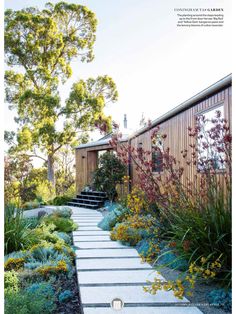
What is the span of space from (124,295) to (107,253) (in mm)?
1775

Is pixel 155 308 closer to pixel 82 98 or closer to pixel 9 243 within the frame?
pixel 9 243

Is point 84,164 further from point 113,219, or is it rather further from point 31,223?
point 31,223

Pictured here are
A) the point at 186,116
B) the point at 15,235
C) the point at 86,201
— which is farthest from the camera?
the point at 86,201

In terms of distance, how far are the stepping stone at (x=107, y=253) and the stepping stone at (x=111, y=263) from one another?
0.21 m

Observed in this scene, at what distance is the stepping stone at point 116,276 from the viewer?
3.54 meters

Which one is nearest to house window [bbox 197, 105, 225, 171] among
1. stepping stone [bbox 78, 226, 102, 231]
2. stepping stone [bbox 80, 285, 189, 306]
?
stepping stone [bbox 80, 285, 189, 306]

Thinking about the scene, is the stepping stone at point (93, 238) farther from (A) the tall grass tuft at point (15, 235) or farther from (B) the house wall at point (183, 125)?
(B) the house wall at point (183, 125)

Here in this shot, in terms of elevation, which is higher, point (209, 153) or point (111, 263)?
point (209, 153)

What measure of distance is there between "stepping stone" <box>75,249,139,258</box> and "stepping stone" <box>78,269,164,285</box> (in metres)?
0.80

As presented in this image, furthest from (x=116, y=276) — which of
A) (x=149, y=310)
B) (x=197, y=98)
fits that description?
(x=197, y=98)

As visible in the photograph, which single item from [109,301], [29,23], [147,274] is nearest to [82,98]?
[29,23]

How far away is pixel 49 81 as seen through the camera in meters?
8.91

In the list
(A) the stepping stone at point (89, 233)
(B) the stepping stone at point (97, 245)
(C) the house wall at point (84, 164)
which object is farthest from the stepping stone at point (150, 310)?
(C) the house wall at point (84, 164)

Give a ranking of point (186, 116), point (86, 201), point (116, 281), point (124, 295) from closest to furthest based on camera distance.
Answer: point (124, 295) < point (116, 281) < point (186, 116) < point (86, 201)
